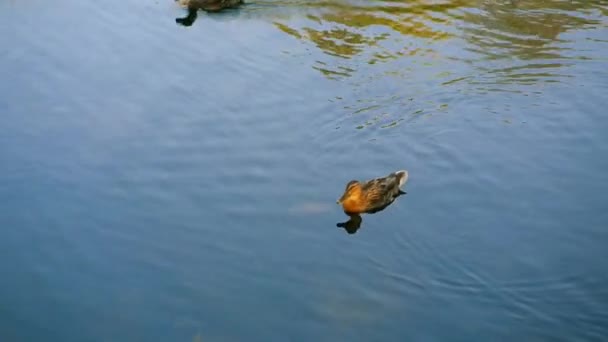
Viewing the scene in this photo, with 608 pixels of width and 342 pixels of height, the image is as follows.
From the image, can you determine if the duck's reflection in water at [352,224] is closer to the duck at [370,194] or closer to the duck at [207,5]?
the duck at [370,194]

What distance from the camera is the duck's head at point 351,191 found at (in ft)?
33.9

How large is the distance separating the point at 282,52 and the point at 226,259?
5858 millimetres

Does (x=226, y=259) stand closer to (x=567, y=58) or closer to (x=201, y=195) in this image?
(x=201, y=195)

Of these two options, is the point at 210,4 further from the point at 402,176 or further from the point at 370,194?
the point at 370,194

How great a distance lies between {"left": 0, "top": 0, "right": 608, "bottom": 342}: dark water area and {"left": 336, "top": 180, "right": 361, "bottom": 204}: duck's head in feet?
0.59

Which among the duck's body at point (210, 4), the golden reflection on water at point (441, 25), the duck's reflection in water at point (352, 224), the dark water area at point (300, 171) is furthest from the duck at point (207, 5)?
the duck's reflection in water at point (352, 224)

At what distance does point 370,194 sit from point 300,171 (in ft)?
3.74

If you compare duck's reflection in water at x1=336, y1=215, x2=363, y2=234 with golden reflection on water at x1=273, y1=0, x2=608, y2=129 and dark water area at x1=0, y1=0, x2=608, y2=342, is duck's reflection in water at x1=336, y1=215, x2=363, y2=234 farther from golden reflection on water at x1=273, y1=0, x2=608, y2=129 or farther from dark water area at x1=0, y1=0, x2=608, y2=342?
golden reflection on water at x1=273, y1=0, x2=608, y2=129

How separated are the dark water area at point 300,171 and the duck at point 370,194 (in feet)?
0.53

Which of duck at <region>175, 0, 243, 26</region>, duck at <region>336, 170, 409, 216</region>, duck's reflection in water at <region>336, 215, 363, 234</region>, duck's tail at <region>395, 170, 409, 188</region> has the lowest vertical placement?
duck's reflection in water at <region>336, 215, 363, 234</region>

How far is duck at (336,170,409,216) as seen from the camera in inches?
404

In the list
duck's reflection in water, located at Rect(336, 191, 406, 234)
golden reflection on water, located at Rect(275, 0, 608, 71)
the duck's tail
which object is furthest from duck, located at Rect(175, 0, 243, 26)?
duck's reflection in water, located at Rect(336, 191, 406, 234)

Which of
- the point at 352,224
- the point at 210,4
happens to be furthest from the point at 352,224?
the point at 210,4

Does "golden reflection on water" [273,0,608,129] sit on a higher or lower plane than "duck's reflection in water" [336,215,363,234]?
higher
